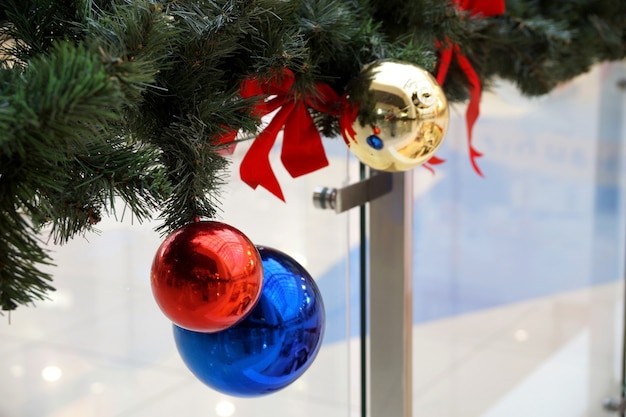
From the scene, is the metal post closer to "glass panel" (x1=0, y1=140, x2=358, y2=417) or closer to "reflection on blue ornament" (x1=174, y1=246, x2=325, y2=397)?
"glass panel" (x1=0, y1=140, x2=358, y2=417)

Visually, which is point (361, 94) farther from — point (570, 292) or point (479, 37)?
point (570, 292)

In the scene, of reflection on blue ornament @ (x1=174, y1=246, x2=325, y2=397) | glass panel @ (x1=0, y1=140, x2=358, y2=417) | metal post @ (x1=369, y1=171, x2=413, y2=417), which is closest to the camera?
reflection on blue ornament @ (x1=174, y1=246, x2=325, y2=397)

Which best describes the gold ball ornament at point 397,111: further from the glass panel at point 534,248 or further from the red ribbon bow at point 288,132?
the glass panel at point 534,248

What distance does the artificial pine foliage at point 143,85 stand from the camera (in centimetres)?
28

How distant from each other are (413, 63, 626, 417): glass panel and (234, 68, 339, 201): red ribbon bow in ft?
2.61

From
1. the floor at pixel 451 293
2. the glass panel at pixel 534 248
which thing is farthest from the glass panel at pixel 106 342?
the glass panel at pixel 534 248

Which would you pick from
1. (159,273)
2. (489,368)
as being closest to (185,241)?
(159,273)

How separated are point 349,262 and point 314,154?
173 millimetres

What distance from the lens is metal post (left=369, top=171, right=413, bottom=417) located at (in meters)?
0.71

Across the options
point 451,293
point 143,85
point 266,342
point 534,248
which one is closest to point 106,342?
point 266,342

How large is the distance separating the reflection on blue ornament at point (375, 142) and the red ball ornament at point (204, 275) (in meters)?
0.15

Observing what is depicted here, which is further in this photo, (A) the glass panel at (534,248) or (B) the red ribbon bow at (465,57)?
(A) the glass panel at (534,248)

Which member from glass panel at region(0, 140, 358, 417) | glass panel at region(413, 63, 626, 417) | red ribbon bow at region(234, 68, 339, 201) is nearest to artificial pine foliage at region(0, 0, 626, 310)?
red ribbon bow at region(234, 68, 339, 201)

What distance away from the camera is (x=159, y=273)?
38 cm
